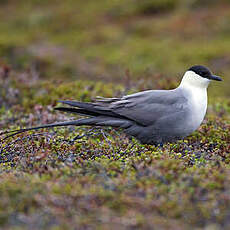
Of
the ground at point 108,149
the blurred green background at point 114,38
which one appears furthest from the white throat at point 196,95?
the blurred green background at point 114,38

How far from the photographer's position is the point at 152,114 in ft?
13.9

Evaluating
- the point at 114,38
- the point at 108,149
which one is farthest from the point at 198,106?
the point at 114,38

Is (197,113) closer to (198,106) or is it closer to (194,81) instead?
(198,106)

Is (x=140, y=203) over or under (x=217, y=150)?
over

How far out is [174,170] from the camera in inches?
121

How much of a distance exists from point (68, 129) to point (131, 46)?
752 centimetres

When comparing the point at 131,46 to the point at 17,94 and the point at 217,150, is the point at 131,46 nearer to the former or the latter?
the point at 17,94

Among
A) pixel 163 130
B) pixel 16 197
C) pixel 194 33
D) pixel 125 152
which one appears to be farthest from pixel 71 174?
pixel 194 33

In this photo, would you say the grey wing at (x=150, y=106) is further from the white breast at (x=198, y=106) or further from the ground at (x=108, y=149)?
the ground at (x=108, y=149)

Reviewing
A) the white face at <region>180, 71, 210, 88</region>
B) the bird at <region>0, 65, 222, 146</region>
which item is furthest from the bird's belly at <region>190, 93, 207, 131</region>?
the white face at <region>180, 71, 210, 88</region>

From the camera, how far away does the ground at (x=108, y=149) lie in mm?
2595

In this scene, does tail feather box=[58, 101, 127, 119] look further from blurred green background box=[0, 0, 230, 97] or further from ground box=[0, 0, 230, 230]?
blurred green background box=[0, 0, 230, 97]

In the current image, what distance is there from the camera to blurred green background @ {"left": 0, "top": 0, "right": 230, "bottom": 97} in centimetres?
1017

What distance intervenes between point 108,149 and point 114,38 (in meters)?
9.20
